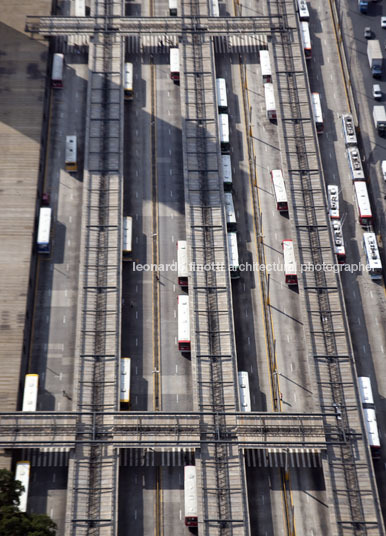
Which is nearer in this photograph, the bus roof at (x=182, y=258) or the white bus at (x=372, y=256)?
the bus roof at (x=182, y=258)

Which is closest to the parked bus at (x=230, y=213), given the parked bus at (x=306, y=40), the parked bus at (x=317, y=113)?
the parked bus at (x=317, y=113)

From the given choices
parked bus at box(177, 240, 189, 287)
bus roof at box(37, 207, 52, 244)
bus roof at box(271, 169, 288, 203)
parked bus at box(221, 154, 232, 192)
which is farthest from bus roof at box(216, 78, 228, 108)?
bus roof at box(37, 207, 52, 244)

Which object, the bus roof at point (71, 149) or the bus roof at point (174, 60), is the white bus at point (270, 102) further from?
the bus roof at point (71, 149)

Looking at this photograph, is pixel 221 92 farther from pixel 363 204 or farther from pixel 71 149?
pixel 363 204

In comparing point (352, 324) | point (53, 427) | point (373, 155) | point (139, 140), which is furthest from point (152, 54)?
point (53, 427)

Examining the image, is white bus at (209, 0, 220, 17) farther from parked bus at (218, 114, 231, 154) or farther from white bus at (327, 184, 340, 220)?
white bus at (327, 184, 340, 220)

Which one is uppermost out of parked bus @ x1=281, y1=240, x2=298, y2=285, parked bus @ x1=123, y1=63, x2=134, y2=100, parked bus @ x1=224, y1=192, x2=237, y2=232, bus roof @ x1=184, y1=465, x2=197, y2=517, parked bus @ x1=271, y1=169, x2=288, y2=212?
parked bus @ x1=123, y1=63, x2=134, y2=100
